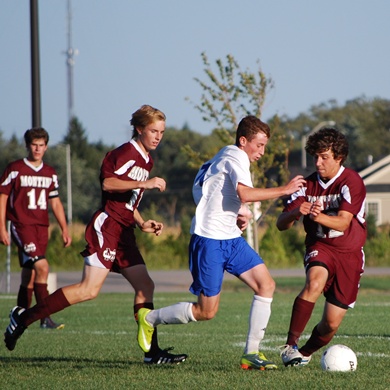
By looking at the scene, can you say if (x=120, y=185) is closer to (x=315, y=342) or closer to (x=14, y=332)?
(x=14, y=332)

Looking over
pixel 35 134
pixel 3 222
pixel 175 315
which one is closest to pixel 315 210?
pixel 175 315

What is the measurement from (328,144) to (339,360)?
168cm

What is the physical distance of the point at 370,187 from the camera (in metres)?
48.0

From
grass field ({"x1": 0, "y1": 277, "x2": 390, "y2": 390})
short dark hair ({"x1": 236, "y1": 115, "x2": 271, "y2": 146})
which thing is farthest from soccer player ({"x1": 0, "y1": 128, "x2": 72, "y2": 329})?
short dark hair ({"x1": 236, "y1": 115, "x2": 271, "y2": 146})

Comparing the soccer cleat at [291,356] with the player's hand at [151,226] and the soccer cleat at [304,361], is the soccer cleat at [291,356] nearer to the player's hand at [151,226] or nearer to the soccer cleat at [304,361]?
the soccer cleat at [304,361]

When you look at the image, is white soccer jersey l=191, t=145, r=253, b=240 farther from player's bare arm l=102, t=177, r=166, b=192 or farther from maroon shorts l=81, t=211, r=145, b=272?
maroon shorts l=81, t=211, r=145, b=272

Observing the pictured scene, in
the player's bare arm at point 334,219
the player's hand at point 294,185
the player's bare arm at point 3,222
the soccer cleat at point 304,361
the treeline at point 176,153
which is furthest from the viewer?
the treeline at point 176,153

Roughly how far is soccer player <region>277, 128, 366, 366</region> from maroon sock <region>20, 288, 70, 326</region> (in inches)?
76.1

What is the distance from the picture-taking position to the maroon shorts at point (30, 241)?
11.1 meters

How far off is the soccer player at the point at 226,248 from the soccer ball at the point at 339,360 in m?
0.42

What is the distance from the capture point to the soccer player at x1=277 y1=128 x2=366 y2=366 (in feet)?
23.6

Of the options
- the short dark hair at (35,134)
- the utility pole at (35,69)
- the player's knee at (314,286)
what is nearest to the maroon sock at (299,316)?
the player's knee at (314,286)

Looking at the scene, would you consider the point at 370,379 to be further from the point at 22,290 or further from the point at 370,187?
the point at 370,187

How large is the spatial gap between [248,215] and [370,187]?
41.6 metres
